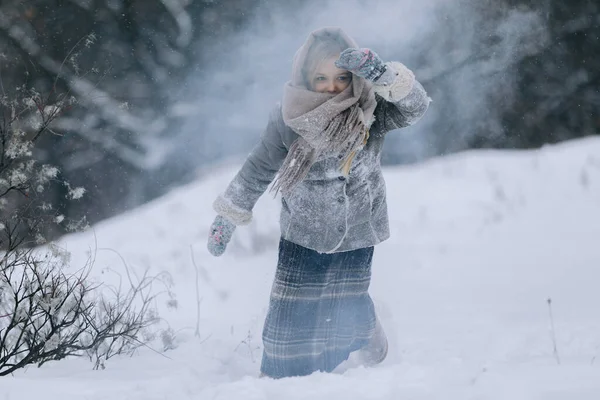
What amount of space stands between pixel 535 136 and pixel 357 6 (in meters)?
1.88

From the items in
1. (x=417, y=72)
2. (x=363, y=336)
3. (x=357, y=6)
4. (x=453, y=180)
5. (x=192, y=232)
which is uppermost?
(x=357, y=6)

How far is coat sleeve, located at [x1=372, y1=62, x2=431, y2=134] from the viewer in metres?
2.13

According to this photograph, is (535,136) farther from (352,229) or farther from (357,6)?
(352,229)

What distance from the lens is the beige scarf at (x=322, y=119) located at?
7.14 ft

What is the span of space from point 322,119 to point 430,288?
6.14 feet

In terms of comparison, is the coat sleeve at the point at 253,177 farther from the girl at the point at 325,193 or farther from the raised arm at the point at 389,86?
the raised arm at the point at 389,86

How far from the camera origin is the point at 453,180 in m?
4.84

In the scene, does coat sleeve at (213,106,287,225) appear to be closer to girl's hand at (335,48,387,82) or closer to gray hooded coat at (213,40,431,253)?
gray hooded coat at (213,40,431,253)

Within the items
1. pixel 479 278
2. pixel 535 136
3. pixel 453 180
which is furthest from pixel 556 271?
pixel 535 136

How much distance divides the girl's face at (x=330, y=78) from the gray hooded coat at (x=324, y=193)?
0.19m

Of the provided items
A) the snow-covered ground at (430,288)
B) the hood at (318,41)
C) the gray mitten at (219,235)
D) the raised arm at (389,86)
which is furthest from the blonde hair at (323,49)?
the snow-covered ground at (430,288)

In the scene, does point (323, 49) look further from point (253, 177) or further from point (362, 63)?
point (253, 177)

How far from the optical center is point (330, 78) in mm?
2248

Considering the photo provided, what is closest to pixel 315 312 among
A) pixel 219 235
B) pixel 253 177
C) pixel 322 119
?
pixel 219 235
